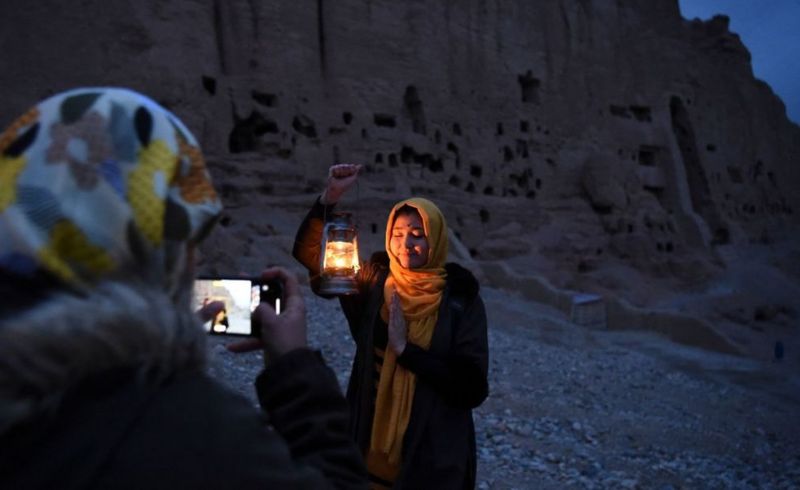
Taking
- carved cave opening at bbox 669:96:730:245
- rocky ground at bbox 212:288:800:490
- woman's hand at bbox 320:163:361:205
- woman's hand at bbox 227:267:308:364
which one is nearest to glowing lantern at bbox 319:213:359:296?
woman's hand at bbox 320:163:361:205

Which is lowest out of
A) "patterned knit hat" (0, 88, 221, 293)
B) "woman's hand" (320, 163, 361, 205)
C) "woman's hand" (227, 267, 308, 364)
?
"woman's hand" (227, 267, 308, 364)

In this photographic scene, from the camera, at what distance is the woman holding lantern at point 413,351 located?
Answer: 245cm

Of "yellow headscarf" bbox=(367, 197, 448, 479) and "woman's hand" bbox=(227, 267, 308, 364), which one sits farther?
"yellow headscarf" bbox=(367, 197, 448, 479)

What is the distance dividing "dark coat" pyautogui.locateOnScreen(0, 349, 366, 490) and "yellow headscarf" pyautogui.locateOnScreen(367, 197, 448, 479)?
5.21 feet

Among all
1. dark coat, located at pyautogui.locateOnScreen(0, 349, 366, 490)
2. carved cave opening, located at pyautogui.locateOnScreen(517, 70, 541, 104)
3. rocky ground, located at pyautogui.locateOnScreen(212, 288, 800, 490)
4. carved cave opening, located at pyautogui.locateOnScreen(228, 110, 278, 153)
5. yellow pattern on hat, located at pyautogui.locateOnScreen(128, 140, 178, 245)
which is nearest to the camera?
dark coat, located at pyautogui.locateOnScreen(0, 349, 366, 490)

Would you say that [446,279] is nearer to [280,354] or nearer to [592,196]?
[280,354]

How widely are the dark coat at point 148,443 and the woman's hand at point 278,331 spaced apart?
330 millimetres

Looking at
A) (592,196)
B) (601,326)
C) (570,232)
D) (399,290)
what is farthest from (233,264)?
(592,196)

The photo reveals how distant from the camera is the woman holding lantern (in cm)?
245

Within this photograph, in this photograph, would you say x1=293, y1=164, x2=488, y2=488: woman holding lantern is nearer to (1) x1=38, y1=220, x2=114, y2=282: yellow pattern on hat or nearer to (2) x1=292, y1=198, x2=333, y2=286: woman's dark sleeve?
(2) x1=292, y1=198, x2=333, y2=286: woman's dark sleeve

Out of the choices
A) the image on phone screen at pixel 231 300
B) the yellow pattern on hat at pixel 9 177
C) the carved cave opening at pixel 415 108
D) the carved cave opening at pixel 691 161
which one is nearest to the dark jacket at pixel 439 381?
the image on phone screen at pixel 231 300

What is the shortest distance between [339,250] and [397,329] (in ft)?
1.27

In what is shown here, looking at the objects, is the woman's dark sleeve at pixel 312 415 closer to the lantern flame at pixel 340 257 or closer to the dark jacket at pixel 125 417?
the dark jacket at pixel 125 417

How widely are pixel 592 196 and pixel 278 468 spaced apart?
74.4 feet
